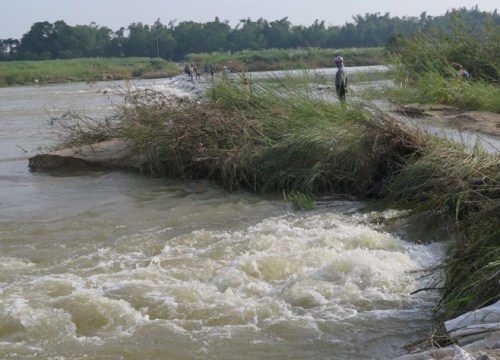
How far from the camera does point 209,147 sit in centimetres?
1086

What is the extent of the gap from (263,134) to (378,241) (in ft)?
12.9

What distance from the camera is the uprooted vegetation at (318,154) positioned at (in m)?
6.77

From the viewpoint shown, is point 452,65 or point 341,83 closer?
point 341,83

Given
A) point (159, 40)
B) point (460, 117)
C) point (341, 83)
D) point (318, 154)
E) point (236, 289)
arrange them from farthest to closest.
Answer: point (159, 40)
point (341, 83)
point (460, 117)
point (318, 154)
point (236, 289)

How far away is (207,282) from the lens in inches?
252

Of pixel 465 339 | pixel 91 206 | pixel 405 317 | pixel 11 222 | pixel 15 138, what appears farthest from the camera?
pixel 15 138

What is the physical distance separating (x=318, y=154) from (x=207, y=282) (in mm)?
3909

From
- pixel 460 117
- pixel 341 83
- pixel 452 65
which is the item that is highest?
pixel 452 65

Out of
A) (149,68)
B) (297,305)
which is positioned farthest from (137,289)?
(149,68)

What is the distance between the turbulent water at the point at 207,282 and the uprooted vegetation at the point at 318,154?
522 mm

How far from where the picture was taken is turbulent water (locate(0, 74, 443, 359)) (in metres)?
5.16

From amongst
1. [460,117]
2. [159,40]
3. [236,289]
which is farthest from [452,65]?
[159,40]

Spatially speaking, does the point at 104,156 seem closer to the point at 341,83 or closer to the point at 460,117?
the point at 341,83

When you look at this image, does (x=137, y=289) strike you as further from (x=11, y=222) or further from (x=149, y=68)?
(x=149, y=68)
